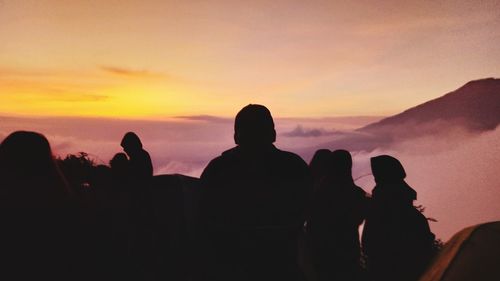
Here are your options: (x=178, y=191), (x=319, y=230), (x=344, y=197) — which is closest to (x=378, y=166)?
(x=344, y=197)

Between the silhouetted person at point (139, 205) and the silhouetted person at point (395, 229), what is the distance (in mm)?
2871

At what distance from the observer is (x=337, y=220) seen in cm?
507

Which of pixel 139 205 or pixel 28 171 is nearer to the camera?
pixel 28 171

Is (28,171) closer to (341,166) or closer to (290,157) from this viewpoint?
(290,157)

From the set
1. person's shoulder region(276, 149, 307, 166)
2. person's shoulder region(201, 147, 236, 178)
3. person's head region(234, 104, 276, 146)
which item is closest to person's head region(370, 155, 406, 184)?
person's shoulder region(276, 149, 307, 166)

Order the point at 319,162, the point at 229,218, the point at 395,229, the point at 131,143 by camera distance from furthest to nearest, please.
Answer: the point at 131,143, the point at 319,162, the point at 395,229, the point at 229,218

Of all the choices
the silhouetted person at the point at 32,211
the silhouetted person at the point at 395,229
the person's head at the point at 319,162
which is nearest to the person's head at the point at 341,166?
the silhouetted person at the point at 395,229

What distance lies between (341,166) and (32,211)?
128 inches

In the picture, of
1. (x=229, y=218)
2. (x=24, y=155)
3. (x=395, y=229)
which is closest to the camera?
(x=24, y=155)

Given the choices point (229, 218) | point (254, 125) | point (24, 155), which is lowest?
point (229, 218)

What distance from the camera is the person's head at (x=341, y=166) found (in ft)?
16.7

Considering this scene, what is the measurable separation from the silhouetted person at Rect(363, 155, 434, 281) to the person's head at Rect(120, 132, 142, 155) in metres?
3.01

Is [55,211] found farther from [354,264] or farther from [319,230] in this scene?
[354,264]

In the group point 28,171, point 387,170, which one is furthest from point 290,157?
point 387,170
